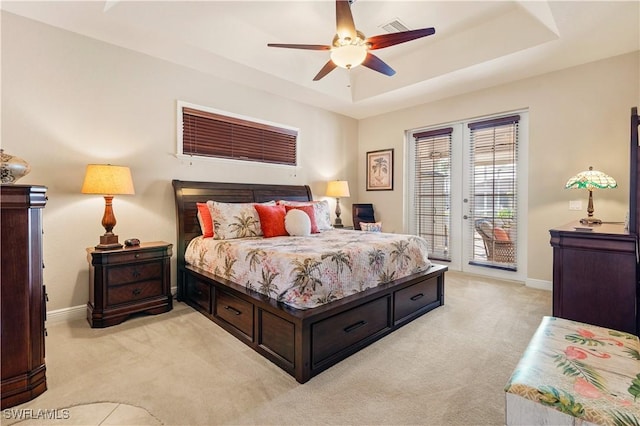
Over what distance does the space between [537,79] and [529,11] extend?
1.38m

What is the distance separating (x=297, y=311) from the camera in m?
2.08

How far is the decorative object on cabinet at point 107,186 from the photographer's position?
2859 mm

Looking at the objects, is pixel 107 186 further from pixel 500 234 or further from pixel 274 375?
pixel 500 234

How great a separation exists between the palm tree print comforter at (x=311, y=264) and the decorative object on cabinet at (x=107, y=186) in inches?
33.7

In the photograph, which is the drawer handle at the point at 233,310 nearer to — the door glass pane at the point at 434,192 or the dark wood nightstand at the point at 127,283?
the dark wood nightstand at the point at 127,283

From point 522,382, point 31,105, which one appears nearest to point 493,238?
point 522,382

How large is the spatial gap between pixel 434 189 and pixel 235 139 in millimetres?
3443

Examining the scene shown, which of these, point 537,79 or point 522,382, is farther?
point 537,79

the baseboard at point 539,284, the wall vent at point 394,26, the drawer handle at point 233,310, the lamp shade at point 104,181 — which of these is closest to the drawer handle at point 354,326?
the drawer handle at point 233,310

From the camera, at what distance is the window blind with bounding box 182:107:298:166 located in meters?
3.92

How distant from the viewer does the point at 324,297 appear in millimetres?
2250

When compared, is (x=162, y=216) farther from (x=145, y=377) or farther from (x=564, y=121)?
(x=564, y=121)

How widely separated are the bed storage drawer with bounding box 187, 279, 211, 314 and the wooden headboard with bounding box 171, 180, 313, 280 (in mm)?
305

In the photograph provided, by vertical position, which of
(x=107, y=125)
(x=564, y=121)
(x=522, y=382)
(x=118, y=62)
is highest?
(x=118, y=62)
